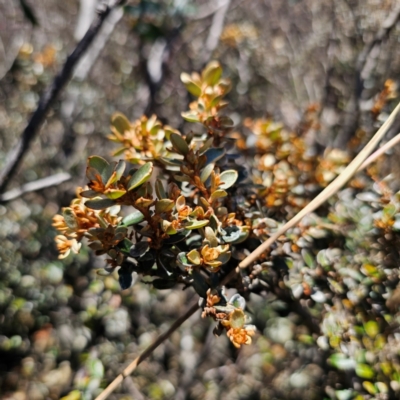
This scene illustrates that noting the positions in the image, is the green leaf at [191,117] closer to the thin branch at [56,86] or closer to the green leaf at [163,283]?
the green leaf at [163,283]

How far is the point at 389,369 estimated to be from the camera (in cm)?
85

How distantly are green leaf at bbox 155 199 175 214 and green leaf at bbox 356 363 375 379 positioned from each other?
533 millimetres

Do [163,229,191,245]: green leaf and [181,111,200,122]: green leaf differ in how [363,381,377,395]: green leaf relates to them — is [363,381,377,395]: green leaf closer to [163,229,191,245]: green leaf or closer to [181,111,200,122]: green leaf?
[163,229,191,245]: green leaf

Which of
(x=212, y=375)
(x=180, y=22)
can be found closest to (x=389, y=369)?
(x=212, y=375)

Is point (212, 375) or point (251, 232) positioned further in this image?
point (212, 375)

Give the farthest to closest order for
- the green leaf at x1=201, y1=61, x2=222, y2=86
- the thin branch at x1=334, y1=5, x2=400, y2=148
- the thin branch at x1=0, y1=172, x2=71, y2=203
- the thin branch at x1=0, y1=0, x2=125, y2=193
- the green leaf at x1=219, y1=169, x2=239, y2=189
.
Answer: the thin branch at x1=334, y1=5, x2=400, y2=148 < the thin branch at x1=0, y1=172, x2=71, y2=203 < the thin branch at x1=0, y1=0, x2=125, y2=193 < the green leaf at x1=201, y1=61, x2=222, y2=86 < the green leaf at x1=219, y1=169, x2=239, y2=189

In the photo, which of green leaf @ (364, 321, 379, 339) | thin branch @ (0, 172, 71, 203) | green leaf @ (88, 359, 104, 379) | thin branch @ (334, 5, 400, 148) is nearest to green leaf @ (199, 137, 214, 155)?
green leaf @ (364, 321, 379, 339)

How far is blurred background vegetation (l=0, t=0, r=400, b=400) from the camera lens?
Result: 1201 millimetres

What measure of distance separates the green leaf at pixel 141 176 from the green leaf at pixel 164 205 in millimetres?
44

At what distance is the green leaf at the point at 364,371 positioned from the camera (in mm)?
854

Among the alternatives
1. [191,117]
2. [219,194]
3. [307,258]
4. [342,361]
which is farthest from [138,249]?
[342,361]

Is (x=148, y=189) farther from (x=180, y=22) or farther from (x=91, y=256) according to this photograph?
(x=180, y=22)

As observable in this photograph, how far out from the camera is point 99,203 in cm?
60

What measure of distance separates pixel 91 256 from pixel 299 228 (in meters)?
1.06
